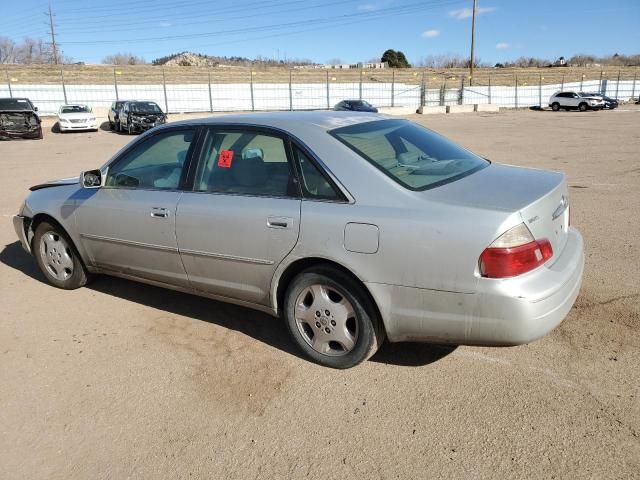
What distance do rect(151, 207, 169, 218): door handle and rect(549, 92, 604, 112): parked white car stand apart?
42443 millimetres

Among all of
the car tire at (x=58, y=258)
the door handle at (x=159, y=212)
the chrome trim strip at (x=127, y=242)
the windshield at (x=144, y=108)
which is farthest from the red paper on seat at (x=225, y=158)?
the windshield at (x=144, y=108)

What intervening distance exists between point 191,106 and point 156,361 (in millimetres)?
33954

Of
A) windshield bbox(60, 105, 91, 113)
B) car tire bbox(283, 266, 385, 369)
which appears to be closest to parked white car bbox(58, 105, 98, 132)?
windshield bbox(60, 105, 91, 113)

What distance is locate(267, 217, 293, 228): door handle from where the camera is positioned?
327 cm

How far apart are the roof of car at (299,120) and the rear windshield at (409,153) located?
89 millimetres

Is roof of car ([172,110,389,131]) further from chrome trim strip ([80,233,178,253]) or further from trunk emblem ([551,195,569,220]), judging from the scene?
trunk emblem ([551,195,569,220])

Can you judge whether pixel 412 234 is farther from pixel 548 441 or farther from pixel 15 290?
pixel 15 290

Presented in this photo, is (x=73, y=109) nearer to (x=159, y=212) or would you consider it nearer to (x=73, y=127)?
(x=73, y=127)

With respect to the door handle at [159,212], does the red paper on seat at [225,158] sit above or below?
above

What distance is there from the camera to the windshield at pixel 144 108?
85.2 feet

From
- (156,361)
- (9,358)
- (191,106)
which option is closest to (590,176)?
(156,361)

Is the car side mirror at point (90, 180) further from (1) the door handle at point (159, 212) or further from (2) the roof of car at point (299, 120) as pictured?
(2) the roof of car at point (299, 120)

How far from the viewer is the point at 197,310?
174 inches

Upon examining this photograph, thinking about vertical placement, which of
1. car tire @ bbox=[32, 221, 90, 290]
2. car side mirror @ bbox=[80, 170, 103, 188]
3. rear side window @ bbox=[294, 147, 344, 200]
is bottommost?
car tire @ bbox=[32, 221, 90, 290]
